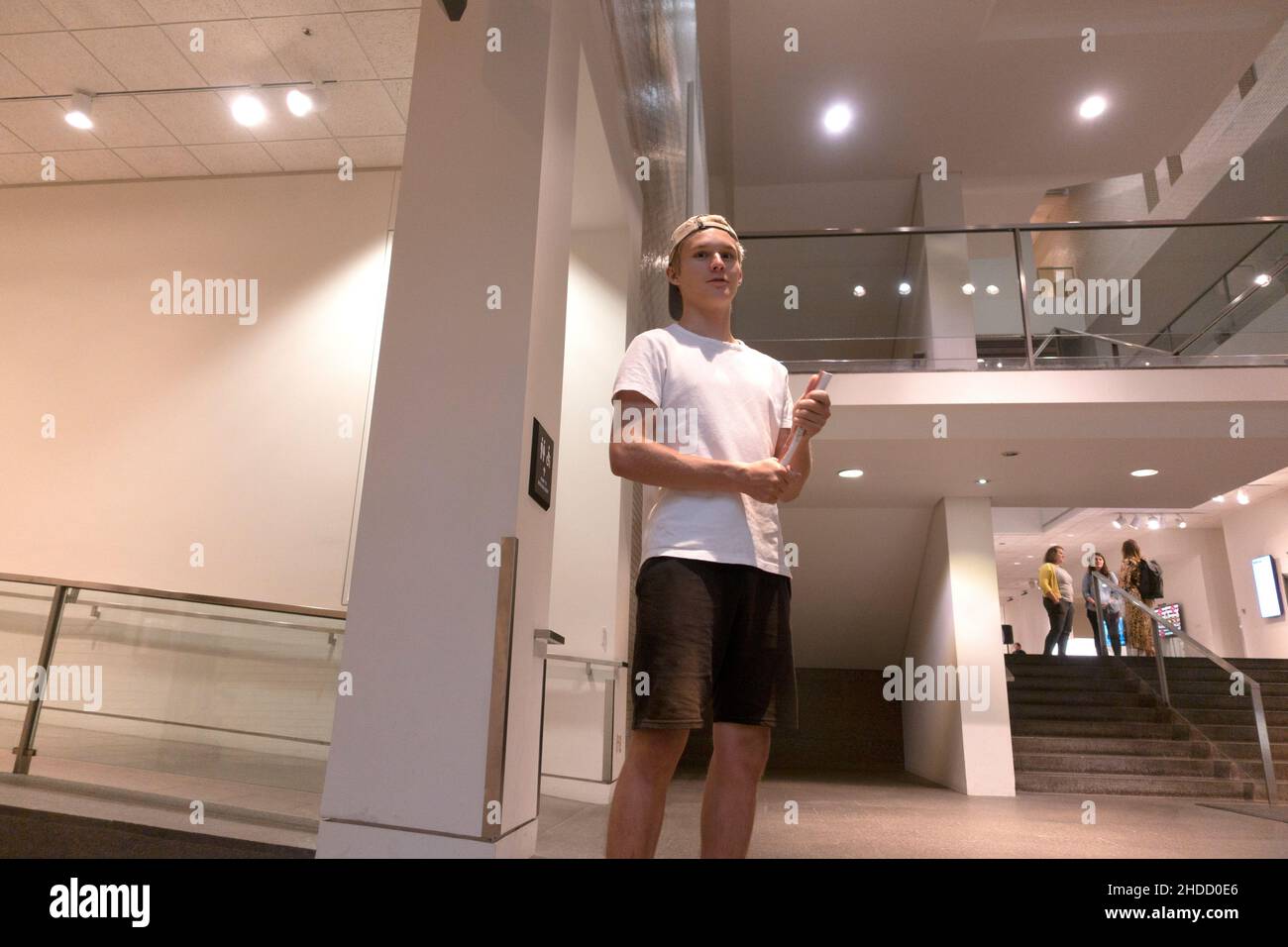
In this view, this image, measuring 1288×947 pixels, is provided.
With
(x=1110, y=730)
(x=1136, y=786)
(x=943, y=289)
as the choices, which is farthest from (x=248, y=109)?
(x=1110, y=730)

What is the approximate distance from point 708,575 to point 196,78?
15.9 feet

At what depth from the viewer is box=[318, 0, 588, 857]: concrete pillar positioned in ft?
6.60

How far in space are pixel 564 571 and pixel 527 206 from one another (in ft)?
7.58

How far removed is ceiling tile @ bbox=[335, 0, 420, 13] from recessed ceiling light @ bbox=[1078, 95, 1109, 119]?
219 inches

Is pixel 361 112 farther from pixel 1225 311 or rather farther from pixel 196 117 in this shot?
pixel 1225 311

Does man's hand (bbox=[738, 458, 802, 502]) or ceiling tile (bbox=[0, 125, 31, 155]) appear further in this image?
ceiling tile (bbox=[0, 125, 31, 155])

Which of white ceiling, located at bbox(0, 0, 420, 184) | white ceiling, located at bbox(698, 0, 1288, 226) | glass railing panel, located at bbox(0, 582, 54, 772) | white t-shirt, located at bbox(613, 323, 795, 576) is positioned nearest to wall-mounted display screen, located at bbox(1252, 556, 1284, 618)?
white ceiling, located at bbox(698, 0, 1288, 226)

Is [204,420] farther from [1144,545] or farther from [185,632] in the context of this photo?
[1144,545]

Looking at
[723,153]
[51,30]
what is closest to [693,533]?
[51,30]

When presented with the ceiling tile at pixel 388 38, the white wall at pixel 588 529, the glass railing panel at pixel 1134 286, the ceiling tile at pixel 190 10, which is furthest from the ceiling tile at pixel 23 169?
the glass railing panel at pixel 1134 286

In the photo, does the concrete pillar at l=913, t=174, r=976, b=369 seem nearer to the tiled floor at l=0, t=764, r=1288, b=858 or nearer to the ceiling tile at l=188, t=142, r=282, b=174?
the tiled floor at l=0, t=764, r=1288, b=858

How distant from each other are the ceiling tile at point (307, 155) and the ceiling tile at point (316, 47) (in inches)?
23.7

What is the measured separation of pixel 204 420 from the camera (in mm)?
5332

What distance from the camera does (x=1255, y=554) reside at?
13.0m
